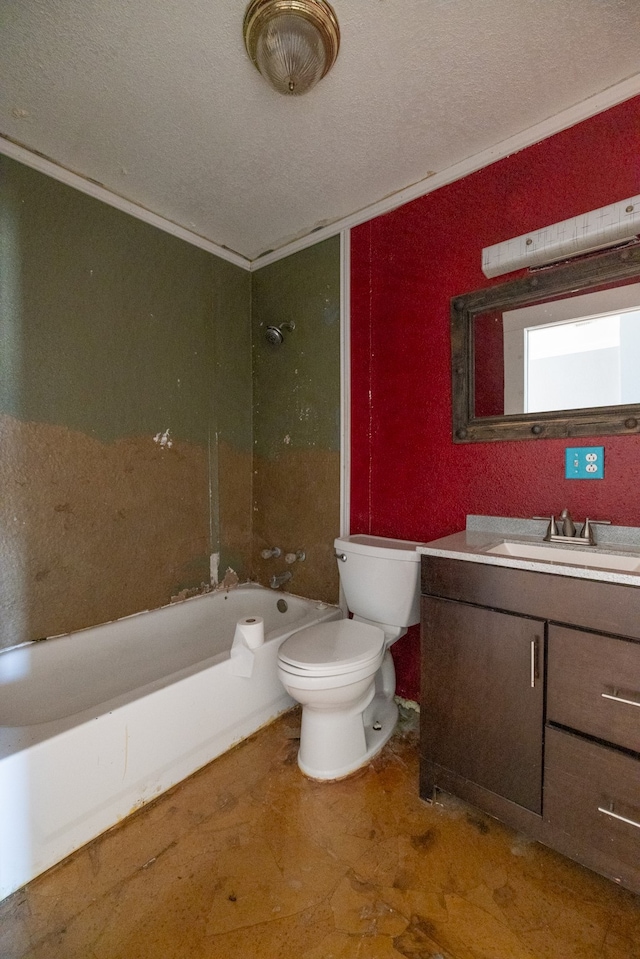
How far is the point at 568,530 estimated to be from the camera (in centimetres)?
139

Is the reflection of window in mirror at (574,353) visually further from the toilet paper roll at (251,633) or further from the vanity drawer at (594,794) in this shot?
the toilet paper roll at (251,633)

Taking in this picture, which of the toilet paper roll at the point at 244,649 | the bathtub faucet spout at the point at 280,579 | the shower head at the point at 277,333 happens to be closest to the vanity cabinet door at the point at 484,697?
the toilet paper roll at the point at 244,649

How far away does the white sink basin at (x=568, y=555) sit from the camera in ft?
3.92

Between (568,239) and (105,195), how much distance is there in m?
1.88

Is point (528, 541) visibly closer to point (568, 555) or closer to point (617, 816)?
point (568, 555)

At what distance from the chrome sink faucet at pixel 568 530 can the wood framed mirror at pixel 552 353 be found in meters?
0.29

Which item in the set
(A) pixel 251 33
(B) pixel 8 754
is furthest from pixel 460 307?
(B) pixel 8 754

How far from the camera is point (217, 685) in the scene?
1.56 metres

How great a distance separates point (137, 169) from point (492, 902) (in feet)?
8.89

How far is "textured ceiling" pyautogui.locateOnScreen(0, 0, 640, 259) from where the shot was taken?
116 cm

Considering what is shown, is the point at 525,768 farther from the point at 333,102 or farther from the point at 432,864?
the point at 333,102

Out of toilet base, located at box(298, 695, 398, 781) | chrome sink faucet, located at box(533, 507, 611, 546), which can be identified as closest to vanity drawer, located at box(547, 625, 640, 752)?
chrome sink faucet, located at box(533, 507, 611, 546)

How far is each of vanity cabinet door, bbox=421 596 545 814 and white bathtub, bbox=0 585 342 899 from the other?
71 cm

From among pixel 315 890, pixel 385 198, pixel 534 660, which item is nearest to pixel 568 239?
pixel 385 198
